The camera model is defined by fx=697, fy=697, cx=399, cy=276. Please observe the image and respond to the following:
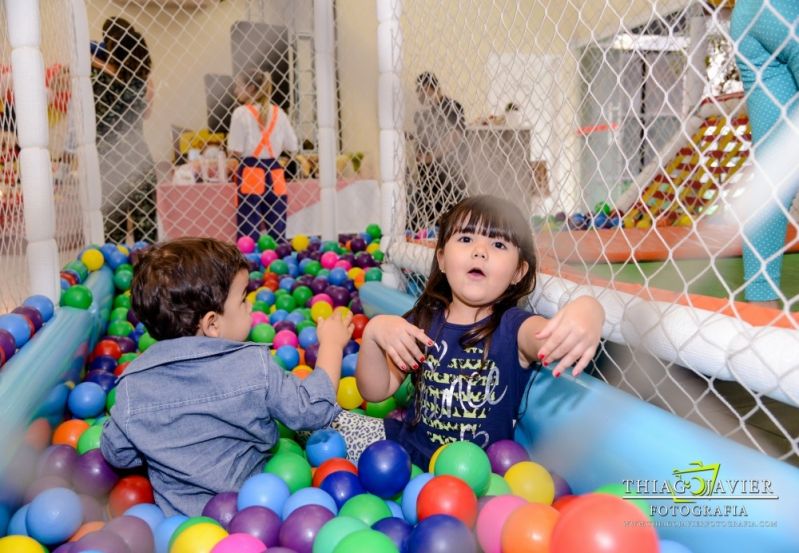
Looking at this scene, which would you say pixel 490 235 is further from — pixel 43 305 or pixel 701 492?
pixel 43 305

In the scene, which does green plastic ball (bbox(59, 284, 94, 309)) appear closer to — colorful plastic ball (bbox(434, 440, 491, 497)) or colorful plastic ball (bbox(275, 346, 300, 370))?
colorful plastic ball (bbox(275, 346, 300, 370))

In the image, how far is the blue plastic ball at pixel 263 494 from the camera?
1030 millimetres

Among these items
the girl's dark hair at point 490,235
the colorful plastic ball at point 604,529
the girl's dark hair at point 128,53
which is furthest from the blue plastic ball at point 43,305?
the girl's dark hair at point 128,53

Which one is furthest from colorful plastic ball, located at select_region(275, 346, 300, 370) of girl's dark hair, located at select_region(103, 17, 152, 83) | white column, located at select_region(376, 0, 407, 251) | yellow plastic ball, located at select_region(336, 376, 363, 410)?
girl's dark hair, located at select_region(103, 17, 152, 83)

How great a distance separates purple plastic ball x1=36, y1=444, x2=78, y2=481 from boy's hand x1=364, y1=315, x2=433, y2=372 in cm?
58

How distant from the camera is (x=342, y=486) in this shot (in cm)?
109

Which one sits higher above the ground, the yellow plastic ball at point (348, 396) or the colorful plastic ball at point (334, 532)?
the colorful plastic ball at point (334, 532)

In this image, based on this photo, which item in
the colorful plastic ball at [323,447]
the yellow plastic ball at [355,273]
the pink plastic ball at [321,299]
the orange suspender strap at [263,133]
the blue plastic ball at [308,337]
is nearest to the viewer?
the colorful plastic ball at [323,447]

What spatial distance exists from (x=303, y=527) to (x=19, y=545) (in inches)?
14.7

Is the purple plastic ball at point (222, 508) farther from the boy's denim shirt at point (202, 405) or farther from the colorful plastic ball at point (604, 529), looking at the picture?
the colorful plastic ball at point (604, 529)

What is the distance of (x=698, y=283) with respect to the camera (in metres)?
1.56

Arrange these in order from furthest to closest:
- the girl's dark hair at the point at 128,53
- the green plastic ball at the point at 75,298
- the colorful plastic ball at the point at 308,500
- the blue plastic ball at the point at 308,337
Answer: the girl's dark hair at the point at 128,53, the blue plastic ball at the point at 308,337, the green plastic ball at the point at 75,298, the colorful plastic ball at the point at 308,500

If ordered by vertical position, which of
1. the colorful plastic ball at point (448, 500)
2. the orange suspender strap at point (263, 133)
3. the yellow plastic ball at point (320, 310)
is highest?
the orange suspender strap at point (263, 133)

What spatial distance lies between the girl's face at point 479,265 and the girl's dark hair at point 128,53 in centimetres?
256
